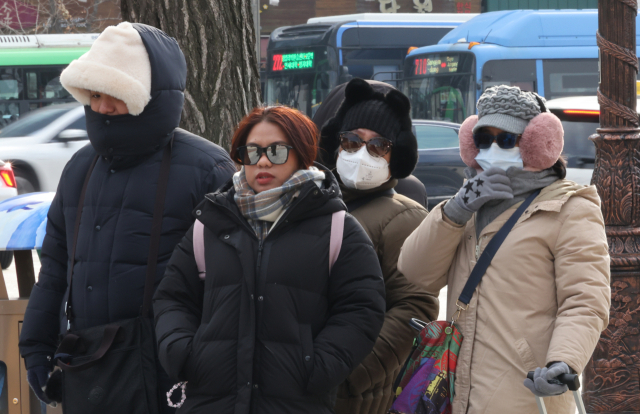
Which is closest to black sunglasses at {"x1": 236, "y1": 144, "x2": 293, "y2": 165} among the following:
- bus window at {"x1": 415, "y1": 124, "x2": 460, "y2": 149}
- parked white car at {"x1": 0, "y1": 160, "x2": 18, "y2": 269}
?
parked white car at {"x1": 0, "y1": 160, "x2": 18, "y2": 269}

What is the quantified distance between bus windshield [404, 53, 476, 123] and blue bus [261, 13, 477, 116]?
3.56ft

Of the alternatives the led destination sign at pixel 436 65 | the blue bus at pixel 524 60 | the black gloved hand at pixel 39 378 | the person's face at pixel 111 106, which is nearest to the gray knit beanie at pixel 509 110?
the person's face at pixel 111 106

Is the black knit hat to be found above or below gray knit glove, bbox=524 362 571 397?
above

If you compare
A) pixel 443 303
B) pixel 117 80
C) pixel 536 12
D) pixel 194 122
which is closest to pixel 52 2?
pixel 536 12

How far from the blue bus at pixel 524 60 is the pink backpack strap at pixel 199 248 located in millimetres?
12989

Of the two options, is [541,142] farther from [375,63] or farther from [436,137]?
[375,63]

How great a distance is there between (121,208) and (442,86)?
13.4 meters

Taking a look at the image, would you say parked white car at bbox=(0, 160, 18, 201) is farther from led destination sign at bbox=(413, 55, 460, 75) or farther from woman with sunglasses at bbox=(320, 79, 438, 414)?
led destination sign at bbox=(413, 55, 460, 75)

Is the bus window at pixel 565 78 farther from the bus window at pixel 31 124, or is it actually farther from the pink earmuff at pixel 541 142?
the pink earmuff at pixel 541 142

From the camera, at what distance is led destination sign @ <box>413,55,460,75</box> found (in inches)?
602

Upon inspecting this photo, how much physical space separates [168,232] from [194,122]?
62.5 inches

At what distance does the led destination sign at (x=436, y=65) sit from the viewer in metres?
15.3

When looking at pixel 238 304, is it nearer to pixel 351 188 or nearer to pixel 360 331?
pixel 360 331

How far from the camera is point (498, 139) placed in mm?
2453
